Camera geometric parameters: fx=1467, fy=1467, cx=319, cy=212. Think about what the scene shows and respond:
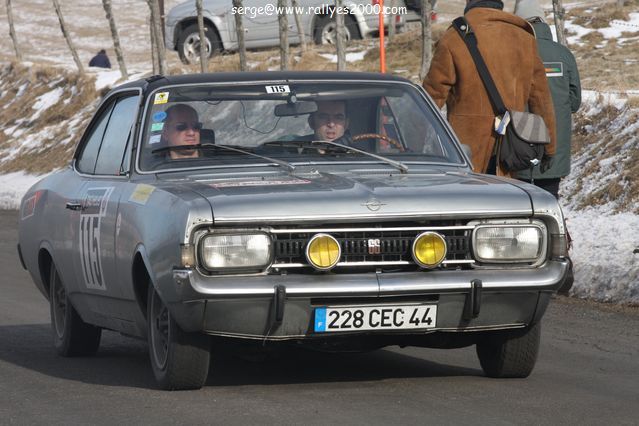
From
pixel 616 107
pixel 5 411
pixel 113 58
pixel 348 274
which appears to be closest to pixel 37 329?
pixel 5 411

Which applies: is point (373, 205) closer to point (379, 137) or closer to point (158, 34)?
point (379, 137)

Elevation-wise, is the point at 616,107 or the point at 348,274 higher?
the point at 348,274

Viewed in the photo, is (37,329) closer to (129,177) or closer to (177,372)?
(129,177)

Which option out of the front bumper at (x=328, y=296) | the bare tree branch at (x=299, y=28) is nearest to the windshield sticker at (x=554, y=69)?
the front bumper at (x=328, y=296)

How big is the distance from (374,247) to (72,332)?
2.64 metres

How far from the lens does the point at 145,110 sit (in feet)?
24.4

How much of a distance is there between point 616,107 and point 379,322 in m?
11.4

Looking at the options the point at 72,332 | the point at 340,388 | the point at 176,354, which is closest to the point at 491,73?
the point at 72,332

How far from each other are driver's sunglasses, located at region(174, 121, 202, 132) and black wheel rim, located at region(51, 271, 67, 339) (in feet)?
4.90

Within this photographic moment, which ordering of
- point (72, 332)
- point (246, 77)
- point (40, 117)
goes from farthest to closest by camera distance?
1. point (40, 117)
2. point (72, 332)
3. point (246, 77)

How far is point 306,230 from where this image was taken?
19.9 ft

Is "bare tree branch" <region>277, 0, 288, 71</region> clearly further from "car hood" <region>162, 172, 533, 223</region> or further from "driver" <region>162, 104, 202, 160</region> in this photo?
"car hood" <region>162, 172, 533, 223</region>

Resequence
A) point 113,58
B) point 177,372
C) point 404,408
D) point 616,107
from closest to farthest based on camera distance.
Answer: point 404,408 < point 177,372 < point 616,107 < point 113,58

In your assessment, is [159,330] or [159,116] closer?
[159,330]
